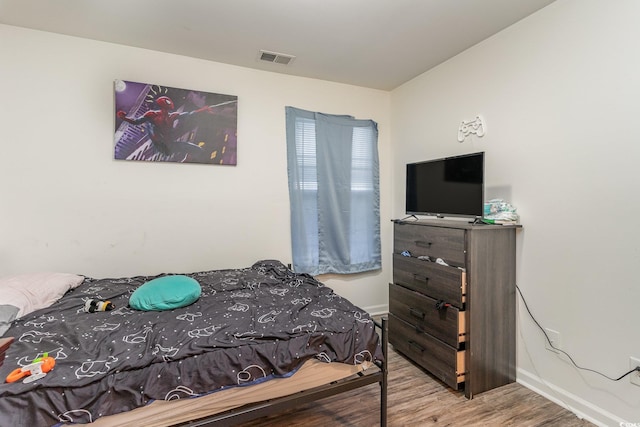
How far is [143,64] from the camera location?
2.68 meters

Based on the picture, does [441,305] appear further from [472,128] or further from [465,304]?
[472,128]

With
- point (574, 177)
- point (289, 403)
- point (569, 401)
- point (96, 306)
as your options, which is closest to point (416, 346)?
point (569, 401)

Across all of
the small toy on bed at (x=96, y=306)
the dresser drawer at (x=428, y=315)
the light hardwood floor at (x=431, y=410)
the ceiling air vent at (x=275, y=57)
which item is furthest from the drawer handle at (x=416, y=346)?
the ceiling air vent at (x=275, y=57)

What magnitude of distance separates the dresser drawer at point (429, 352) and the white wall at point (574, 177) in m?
0.57

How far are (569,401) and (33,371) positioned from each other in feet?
9.31

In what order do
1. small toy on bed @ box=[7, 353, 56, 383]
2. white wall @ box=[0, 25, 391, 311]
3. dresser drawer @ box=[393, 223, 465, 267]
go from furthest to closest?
white wall @ box=[0, 25, 391, 311]
dresser drawer @ box=[393, 223, 465, 267]
small toy on bed @ box=[7, 353, 56, 383]

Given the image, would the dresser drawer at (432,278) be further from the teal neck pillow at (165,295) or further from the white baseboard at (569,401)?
the teal neck pillow at (165,295)

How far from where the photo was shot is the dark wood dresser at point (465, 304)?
2125 mm

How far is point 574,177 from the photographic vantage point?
1.98m

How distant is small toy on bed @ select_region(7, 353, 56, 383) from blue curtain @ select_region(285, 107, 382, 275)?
7.16 ft

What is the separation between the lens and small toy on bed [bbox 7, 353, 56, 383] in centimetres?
115

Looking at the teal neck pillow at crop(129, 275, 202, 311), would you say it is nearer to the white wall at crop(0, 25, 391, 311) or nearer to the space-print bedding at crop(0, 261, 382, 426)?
the space-print bedding at crop(0, 261, 382, 426)

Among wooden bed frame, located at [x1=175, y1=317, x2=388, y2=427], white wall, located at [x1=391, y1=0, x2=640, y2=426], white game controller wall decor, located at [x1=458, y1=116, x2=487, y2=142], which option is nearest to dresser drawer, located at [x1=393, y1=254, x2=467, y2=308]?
white wall, located at [x1=391, y1=0, x2=640, y2=426]

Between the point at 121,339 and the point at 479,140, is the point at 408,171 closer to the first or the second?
the point at 479,140
